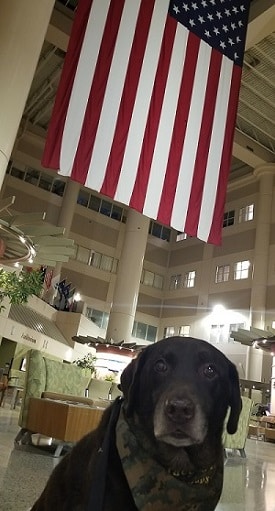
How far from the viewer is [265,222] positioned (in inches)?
1061

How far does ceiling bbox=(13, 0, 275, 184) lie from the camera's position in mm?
15859

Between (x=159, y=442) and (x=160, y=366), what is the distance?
0.26m

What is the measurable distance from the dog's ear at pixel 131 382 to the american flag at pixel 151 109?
530 cm

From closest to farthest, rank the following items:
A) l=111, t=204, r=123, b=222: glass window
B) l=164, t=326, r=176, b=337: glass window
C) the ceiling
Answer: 1. the ceiling
2. l=164, t=326, r=176, b=337: glass window
3. l=111, t=204, r=123, b=222: glass window

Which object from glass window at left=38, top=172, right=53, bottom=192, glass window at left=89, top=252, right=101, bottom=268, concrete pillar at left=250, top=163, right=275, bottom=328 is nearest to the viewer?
concrete pillar at left=250, top=163, right=275, bottom=328

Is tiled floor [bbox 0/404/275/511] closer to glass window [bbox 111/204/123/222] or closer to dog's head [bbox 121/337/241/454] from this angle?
dog's head [bbox 121/337/241/454]

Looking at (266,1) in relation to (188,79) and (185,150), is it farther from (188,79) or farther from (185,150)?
(185,150)

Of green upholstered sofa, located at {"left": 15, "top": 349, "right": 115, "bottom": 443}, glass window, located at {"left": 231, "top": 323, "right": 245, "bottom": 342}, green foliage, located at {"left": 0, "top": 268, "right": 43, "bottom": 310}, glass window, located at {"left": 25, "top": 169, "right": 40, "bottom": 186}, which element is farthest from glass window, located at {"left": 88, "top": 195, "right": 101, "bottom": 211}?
green upholstered sofa, located at {"left": 15, "top": 349, "right": 115, "bottom": 443}

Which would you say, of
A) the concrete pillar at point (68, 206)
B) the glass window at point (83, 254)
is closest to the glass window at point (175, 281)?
the glass window at point (83, 254)

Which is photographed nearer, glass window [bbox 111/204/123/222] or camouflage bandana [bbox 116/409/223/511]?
camouflage bandana [bbox 116/409/223/511]

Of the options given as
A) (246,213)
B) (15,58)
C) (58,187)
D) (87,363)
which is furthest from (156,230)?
(15,58)

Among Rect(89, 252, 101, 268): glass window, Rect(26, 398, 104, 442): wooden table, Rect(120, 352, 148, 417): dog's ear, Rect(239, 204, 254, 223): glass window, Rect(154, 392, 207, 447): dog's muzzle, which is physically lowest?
Rect(26, 398, 104, 442): wooden table

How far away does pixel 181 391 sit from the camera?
142 cm

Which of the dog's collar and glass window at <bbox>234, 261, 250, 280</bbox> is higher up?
glass window at <bbox>234, 261, 250, 280</bbox>
